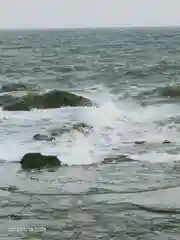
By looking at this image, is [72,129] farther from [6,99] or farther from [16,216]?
[16,216]

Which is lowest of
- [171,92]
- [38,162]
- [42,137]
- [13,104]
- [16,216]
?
[16,216]

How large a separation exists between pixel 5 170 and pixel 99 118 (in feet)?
21.2

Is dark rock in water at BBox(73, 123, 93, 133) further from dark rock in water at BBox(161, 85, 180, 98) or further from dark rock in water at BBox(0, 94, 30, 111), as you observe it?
dark rock in water at BBox(161, 85, 180, 98)

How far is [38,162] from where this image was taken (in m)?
9.62

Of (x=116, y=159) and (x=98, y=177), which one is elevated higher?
(x=116, y=159)

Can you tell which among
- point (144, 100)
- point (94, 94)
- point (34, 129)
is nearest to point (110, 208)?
point (34, 129)

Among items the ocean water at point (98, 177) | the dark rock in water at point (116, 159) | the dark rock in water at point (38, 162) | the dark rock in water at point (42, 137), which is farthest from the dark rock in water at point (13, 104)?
the dark rock in water at point (38, 162)

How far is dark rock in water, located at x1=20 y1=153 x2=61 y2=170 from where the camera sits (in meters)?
9.59

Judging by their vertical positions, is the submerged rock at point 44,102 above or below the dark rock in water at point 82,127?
above

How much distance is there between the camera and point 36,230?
659 centimetres

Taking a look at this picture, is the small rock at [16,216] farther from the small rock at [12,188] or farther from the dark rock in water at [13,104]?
the dark rock in water at [13,104]

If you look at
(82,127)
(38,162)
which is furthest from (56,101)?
(38,162)

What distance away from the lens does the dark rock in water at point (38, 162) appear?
9.59 meters

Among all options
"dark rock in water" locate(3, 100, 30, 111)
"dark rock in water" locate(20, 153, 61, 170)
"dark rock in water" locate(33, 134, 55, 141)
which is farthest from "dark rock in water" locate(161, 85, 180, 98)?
"dark rock in water" locate(20, 153, 61, 170)
